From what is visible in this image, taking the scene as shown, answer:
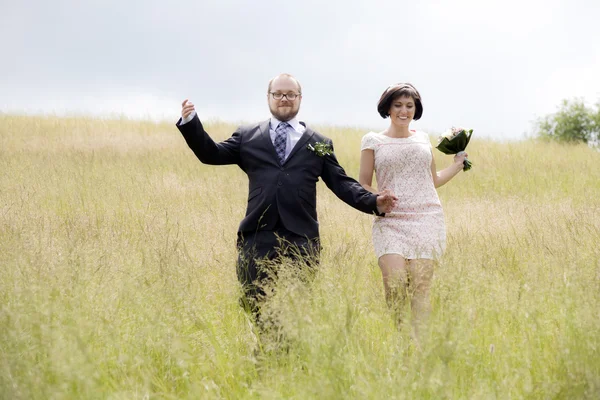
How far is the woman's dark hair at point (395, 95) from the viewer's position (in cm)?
425

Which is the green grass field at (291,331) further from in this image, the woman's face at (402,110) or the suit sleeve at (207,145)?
the woman's face at (402,110)

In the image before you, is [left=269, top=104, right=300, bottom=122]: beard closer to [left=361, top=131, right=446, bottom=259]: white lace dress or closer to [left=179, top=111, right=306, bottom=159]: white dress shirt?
[left=179, top=111, right=306, bottom=159]: white dress shirt

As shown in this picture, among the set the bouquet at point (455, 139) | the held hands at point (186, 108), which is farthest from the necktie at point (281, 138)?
the bouquet at point (455, 139)

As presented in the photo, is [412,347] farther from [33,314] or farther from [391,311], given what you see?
[33,314]

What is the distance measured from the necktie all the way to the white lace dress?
655 millimetres

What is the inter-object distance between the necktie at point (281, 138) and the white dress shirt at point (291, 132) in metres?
0.02

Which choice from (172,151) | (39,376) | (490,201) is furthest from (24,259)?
(172,151)

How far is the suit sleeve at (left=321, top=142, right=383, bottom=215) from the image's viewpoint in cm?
396

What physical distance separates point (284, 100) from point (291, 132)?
211 millimetres

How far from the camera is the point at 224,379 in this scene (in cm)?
321

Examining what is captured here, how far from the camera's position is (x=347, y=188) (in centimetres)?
402

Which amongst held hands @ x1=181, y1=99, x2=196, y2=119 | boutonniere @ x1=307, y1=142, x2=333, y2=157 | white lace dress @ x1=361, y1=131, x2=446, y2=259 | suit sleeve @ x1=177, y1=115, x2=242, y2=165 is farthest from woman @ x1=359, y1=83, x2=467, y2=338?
held hands @ x1=181, y1=99, x2=196, y2=119

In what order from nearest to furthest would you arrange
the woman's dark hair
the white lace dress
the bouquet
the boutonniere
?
1. the boutonniere
2. the white lace dress
3. the woman's dark hair
4. the bouquet

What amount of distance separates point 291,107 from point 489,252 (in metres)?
3.33
